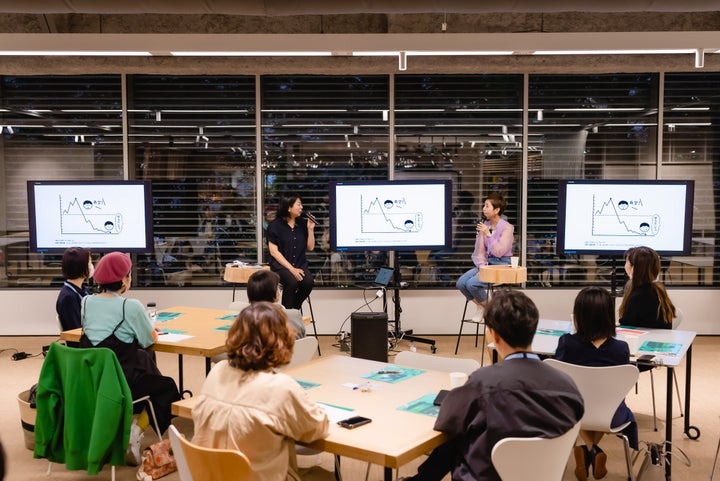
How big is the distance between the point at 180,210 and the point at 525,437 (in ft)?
20.1

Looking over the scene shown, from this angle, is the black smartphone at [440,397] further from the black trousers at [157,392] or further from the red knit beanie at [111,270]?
the red knit beanie at [111,270]

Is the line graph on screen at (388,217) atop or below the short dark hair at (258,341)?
atop

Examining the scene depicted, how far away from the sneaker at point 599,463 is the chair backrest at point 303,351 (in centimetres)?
163

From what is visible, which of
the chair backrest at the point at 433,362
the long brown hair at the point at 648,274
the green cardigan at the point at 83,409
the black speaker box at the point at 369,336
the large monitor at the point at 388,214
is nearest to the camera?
the chair backrest at the point at 433,362

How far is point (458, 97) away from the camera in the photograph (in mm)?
7676

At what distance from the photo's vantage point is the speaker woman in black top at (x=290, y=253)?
6.79 m

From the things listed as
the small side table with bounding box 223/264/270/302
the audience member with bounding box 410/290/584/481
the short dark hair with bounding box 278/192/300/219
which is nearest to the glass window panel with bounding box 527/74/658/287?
the short dark hair with bounding box 278/192/300/219

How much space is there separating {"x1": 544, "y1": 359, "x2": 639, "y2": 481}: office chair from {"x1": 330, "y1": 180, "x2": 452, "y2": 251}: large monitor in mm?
3769

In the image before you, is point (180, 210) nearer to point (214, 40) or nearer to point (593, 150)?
point (214, 40)

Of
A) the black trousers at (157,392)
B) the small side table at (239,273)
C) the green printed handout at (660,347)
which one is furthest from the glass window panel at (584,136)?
the black trousers at (157,392)

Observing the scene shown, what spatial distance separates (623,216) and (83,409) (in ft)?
17.3

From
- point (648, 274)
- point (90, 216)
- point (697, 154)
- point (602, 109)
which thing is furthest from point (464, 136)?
point (90, 216)

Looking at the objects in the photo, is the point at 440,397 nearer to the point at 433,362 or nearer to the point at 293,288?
the point at 433,362

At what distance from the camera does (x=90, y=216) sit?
711 cm
